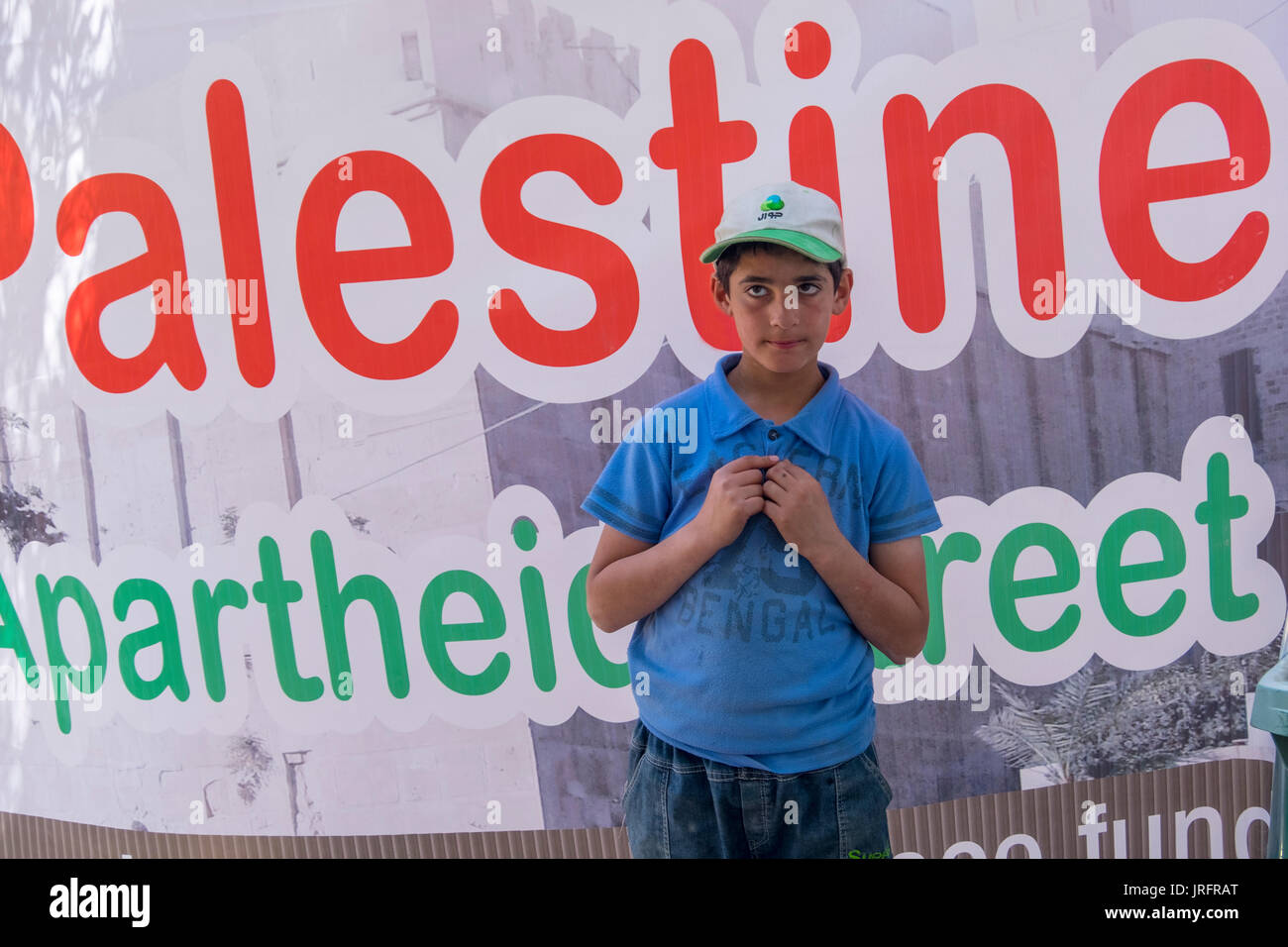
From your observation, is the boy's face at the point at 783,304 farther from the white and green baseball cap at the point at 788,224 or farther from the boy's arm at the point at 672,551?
the boy's arm at the point at 672,551

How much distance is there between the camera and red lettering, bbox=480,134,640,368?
1959mm

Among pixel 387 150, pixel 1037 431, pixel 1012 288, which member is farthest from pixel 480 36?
pixel 1037 431

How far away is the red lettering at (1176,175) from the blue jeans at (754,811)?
44.1 inches

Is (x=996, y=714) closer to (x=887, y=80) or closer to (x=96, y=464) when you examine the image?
(x=887, y=80)

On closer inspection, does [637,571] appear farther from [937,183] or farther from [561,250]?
[937,183]

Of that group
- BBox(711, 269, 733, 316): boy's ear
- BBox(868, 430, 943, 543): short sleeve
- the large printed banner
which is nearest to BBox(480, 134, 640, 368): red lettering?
the large printed banner

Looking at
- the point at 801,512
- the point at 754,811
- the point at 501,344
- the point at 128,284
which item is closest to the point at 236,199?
the point at 128,284

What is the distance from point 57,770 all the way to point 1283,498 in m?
2.63

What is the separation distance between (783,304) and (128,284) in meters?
1.41

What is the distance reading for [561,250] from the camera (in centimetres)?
197

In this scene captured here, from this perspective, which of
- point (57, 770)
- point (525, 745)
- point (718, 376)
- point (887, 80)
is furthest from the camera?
point (57, 770)

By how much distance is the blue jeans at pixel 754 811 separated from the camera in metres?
1.57

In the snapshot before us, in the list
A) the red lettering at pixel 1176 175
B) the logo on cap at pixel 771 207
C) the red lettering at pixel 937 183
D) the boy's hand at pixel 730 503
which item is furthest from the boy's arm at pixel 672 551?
the red lettering at pixel 1176 175
